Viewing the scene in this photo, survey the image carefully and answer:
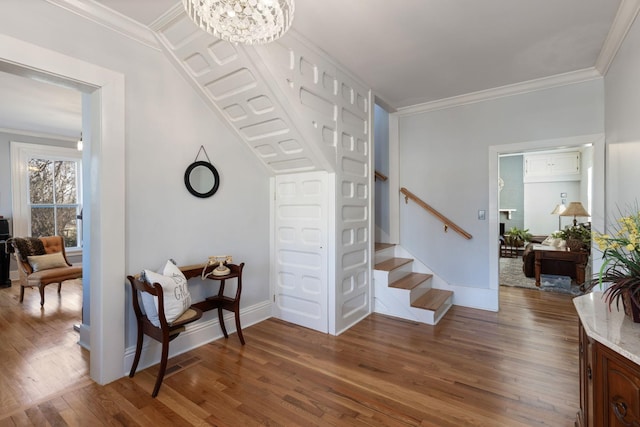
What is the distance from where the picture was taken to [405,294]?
11.1 ft

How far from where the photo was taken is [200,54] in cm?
235

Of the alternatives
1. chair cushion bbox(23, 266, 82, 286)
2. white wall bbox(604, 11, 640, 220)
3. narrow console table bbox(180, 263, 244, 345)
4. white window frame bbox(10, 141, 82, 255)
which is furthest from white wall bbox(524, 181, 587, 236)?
white window frame bbox(10, 141, 82, 255)

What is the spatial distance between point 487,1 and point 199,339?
137 inches

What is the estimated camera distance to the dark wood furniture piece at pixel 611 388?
3.45 feet

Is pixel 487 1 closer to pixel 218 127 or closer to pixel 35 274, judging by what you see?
pixel 218 127

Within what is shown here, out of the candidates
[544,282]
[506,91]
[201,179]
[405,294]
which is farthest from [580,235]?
[201,179]

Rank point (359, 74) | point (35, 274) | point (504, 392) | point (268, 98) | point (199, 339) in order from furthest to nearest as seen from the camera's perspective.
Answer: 1. point (35, 274)
2. point (359, 74)
3. point (199, 339)
4. point (268, 98)
5. point (504, 392)

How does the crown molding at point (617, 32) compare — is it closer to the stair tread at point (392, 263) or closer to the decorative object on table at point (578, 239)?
the decorative object on table at point (578, 239)

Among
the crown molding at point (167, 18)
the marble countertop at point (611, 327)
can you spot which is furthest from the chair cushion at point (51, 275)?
the marble countertop at point (611, 327)

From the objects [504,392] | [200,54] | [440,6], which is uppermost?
[440,6]

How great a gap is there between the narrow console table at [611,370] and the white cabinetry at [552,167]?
8.82 metres

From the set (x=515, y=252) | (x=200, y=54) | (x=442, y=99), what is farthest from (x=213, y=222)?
(x=515, y=252)

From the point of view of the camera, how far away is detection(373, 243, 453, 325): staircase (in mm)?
3305

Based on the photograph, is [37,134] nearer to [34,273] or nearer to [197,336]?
[34,273]
